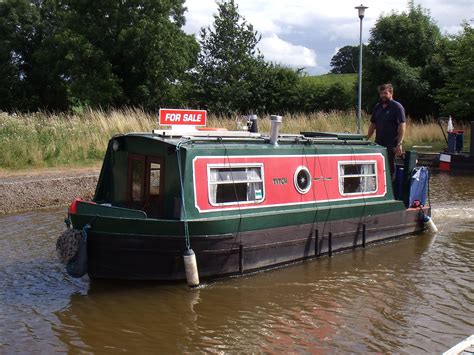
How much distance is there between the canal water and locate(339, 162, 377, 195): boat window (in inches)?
43.8

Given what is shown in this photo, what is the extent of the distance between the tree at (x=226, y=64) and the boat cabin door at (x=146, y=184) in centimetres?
1958

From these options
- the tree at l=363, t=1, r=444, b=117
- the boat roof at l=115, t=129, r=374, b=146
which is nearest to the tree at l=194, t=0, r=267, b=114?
the tree at l=363, t=1, r=444, b=117

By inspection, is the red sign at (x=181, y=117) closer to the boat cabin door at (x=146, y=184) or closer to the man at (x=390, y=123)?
the boat cabin door at (x=146, y=184)

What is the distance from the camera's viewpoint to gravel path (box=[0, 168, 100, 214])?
13084 millimetres

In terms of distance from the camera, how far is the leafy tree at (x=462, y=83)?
2484 centimetres

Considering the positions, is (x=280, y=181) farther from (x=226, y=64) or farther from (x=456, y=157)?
(x=226, y=64)

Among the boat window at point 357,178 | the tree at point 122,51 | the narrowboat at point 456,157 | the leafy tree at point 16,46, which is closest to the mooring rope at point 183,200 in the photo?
the boat window at point 357,178

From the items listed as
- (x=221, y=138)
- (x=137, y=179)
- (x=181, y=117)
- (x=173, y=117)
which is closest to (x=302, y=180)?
(x=221, y=138)

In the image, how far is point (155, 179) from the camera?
8.61 metres

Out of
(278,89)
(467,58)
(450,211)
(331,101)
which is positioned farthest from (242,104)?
(450,211)

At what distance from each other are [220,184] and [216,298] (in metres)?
1.64

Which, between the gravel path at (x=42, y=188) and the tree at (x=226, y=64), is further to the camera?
the tree at (x=226, y=64)

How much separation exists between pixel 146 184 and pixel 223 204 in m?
1.17

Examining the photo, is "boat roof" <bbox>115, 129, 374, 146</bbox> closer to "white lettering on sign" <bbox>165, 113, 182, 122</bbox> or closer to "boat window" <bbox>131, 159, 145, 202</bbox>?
"white lettering on sign" <bbox>165, 113, 182, 122</bbox>
